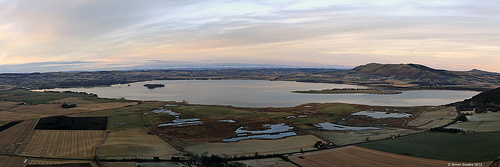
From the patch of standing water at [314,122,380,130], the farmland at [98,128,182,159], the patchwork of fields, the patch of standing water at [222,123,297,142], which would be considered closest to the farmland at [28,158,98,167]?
the patchwork of fields

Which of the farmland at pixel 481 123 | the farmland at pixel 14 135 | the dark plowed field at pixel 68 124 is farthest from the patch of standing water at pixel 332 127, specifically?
the farmland at pixel 14 135

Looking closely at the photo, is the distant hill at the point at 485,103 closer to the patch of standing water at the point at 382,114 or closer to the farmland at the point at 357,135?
the patch of standing water at the point at 382,114

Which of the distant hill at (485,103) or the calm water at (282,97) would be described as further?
the calm water at (282,97)

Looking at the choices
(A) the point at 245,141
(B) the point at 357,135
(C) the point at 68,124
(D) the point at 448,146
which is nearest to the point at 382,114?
(B) the point at 357,135

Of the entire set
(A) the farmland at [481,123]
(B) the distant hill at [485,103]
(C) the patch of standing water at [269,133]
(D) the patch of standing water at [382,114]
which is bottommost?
(C) the patch of standing water at [269,133]

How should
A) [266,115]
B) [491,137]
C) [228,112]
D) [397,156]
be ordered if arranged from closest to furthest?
[397,156] → [491,137] → [266,115] → [228,112]

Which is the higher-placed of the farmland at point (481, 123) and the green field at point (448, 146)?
the farmland at point (481, 123)

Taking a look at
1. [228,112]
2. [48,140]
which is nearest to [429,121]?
[228,112]

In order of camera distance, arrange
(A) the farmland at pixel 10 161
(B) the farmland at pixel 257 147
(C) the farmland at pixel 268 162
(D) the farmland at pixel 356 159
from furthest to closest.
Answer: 1. (B) the farmland at pixel 257 147
2. (C) the farmland at pixel 268 162
3. (A) the farmland at pixel 10 161
4. (D) the farmland at pixel 356 159

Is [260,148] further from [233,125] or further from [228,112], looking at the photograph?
[228,112]
